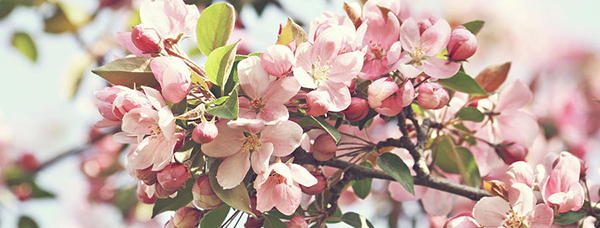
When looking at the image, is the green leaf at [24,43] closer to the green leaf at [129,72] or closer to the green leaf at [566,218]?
the green leaf at [129,72]

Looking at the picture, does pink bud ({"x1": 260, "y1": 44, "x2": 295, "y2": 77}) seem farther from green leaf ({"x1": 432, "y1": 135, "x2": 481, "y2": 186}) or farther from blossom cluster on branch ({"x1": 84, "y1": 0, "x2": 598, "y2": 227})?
green leaf ({"x1": 432, "y1": 135, "x2": 481, "y2": 186})

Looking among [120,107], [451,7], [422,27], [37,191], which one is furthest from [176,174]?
[451,7]

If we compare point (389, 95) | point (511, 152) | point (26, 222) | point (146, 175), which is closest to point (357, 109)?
point (389, 95)

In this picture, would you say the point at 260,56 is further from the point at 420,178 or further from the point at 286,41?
the point at 420,178

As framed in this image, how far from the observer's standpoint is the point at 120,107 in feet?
3.47

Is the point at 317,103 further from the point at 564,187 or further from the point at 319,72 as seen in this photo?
the point at 564,187

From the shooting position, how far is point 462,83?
1.28 meters

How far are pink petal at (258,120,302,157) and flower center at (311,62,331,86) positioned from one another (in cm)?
7

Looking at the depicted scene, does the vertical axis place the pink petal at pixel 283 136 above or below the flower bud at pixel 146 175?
above

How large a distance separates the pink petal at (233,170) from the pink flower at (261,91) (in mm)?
47

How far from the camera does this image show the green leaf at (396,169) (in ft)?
3.92

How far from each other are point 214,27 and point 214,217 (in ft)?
0.71

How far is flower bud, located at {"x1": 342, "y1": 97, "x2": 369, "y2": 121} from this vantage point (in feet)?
3.74

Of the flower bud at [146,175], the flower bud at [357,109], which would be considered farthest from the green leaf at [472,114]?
the flower bud at [146,175]
